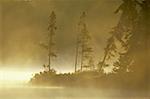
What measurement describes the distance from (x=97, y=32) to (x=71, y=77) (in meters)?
0.41

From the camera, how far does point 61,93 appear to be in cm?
347

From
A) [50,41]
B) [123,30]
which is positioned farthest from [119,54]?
[50,41]

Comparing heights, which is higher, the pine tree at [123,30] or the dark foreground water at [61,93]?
the pine tree at [123,30]

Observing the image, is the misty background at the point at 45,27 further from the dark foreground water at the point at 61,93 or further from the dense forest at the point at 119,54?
the dark foreground water at the point at 61,93

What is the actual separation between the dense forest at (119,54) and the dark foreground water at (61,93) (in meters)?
0.05

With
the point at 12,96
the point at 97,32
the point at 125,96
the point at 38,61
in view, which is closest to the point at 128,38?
the point at 97,32

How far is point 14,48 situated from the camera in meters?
3.59

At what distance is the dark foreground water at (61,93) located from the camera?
3.42 m

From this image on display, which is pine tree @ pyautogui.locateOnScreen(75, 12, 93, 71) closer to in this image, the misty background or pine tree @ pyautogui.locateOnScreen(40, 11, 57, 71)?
the misty background

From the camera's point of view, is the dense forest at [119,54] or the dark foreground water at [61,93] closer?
the dark foreground water at [61,93]

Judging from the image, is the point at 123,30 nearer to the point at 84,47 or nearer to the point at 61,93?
the point at 84,47

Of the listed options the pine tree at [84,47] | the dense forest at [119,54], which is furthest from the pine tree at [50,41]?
the pine tree at [84,47]

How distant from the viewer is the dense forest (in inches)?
140

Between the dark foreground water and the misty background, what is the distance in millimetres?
186
